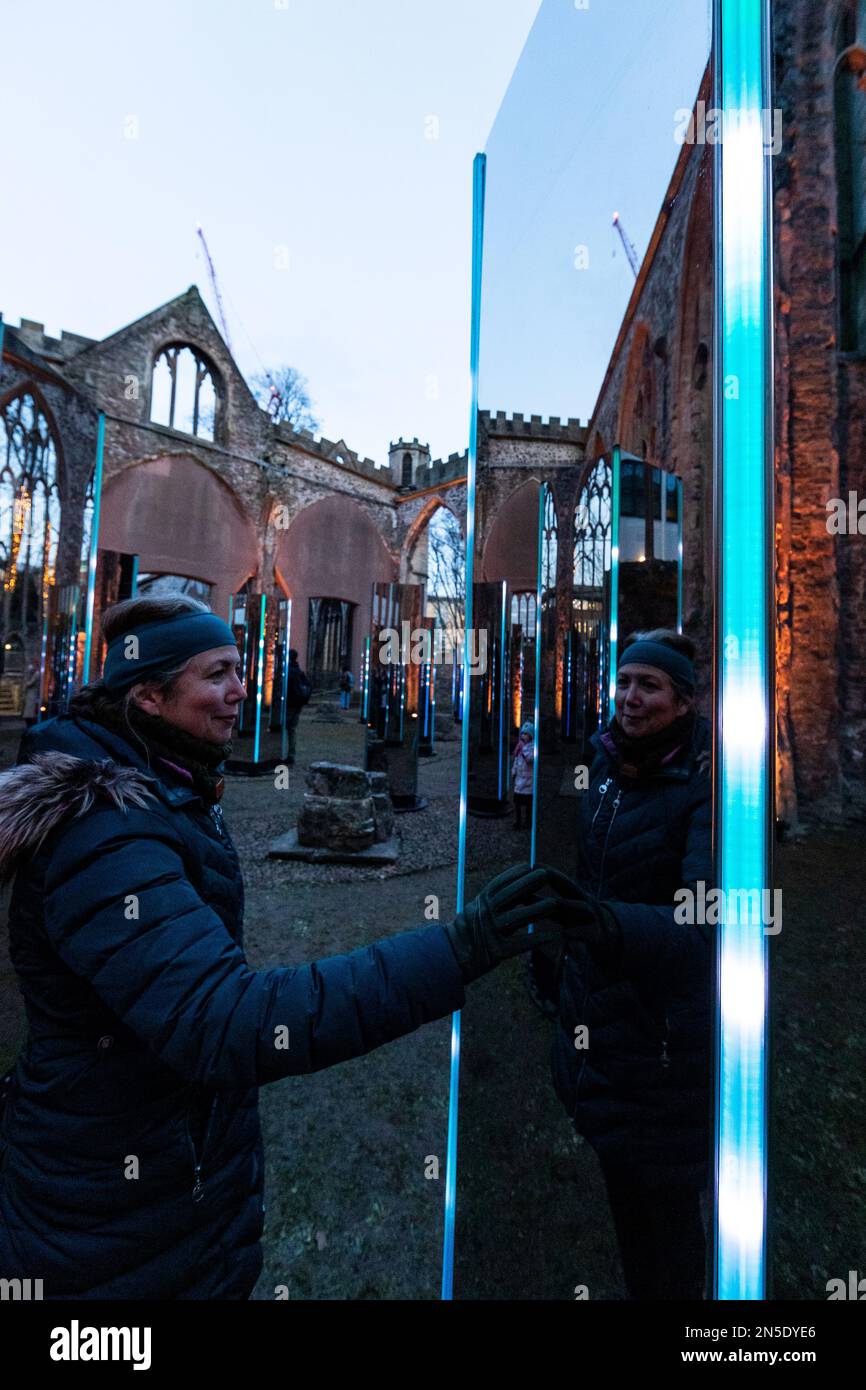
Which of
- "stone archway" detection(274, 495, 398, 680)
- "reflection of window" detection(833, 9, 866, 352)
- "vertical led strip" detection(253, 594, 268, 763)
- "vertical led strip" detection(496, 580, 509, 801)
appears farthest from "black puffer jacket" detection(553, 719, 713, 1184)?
"stone archway" detection(274, 495, 398, 680)

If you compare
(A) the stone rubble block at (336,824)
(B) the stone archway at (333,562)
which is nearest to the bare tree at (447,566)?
(B) the stone archway at (333,562)

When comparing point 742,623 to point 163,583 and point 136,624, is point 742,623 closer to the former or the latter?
point 136,624

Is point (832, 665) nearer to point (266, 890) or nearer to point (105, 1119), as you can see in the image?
point (266, 890)

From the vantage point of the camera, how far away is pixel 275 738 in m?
10.1

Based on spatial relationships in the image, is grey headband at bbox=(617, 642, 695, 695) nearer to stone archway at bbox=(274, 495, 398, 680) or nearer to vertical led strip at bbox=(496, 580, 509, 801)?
vertical led strip at bbox=(496, 580, 509, 801)

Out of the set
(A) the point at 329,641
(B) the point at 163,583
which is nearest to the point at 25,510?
(B) the point at 163,583

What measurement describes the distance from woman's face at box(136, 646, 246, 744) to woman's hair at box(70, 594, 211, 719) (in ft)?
0.05

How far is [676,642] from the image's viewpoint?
1287 millimetres

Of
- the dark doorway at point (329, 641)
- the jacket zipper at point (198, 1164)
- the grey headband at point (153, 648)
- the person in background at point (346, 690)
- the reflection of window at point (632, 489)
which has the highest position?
the dark doorway at point (329, 641)

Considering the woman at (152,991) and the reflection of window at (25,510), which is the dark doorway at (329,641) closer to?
the reflection of window at (25,510)

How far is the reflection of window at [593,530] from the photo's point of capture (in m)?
1.48

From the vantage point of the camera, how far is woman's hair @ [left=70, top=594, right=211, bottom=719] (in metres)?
1.07

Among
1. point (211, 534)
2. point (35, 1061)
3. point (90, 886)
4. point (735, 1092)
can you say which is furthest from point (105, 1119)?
point (211, 534)

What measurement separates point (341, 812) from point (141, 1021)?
5029 millimetres
